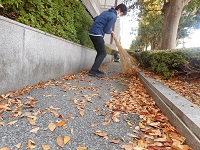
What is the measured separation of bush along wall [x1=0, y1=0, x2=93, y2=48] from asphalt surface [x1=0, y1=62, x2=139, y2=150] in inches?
45.7

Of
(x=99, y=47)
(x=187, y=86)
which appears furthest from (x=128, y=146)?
(x=99, y=47)

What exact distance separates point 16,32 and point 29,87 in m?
0.89

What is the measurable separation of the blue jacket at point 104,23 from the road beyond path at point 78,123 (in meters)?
2.14

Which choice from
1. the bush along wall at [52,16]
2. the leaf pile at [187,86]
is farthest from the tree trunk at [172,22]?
the leaf pile at [187,86]

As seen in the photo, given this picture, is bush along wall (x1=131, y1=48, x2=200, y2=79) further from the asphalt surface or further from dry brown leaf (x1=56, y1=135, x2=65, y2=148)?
dry brown leaf (x1=56, y1=135, x2=65, y2=148)

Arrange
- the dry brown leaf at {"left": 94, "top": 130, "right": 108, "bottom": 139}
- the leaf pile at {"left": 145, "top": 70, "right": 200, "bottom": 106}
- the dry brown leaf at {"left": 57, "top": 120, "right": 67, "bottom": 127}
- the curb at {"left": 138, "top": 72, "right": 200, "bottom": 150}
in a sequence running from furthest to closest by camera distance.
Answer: the leaf pile at {"left": 145, "top": 70, "right": 200, "bottom": 106} → the dry brown leaf at {"left": 57, "top": 120, "right": 67, "bottom": 127} → the dry brown leaf at {"left": 94, "top": 130, "right": 108, "bottom": 139} → the curb at {"left": 138, "top": 72, "right": 200, "bottom": 150}

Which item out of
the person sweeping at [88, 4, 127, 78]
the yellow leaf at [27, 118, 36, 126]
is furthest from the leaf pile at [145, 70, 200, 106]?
the yellow leaf at [27, 118, 36, 126]

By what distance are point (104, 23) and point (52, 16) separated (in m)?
1.34

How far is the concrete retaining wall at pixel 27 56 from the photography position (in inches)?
86.0

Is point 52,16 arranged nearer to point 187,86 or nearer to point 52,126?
point 52,126

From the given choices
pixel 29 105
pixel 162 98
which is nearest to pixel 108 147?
pixel 29 105

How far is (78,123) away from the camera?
191 cm

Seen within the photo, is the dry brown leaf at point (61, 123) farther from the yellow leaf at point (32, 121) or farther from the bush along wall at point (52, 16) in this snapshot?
the bush along wall at point (52, 16)

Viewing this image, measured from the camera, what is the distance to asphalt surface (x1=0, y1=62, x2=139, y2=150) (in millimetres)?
1513
